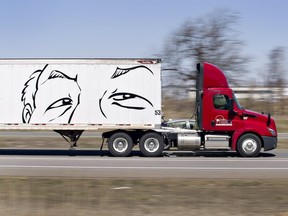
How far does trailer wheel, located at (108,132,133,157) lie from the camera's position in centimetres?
2194

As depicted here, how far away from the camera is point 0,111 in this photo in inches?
872

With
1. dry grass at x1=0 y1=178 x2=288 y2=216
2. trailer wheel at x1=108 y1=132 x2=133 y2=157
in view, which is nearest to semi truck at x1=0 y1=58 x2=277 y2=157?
trailer wheel at x1=108 y1=132 x2=133 y2=157

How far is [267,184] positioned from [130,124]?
9.23 metres

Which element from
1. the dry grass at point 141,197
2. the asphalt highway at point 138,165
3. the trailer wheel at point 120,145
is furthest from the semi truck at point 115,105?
the dry grass at point 141,197

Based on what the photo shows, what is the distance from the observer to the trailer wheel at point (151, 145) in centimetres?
2188

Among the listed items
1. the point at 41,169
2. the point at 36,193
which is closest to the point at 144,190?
the point at 36,193

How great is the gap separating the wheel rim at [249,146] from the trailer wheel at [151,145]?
3057 millimetres

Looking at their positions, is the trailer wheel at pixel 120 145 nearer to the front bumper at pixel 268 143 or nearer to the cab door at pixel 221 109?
the cab door at pixel 221 109

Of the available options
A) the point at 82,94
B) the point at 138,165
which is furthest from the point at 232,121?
the point at 82,94

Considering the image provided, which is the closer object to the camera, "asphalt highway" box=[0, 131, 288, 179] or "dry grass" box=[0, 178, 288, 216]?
"dry grass" box=[0, 178, 288, 216]

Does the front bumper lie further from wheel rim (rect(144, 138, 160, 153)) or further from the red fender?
wheel rim (rect(144, 138, 160, 153))

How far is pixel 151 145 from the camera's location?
72.0 ft

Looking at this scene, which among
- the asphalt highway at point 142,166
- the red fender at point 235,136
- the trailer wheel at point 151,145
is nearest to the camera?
the asphalt highway at point 142,166

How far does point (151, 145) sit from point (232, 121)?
10.4 ft
